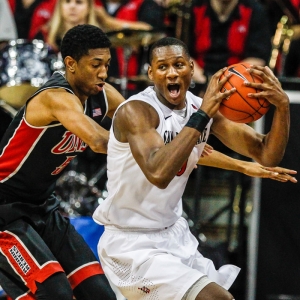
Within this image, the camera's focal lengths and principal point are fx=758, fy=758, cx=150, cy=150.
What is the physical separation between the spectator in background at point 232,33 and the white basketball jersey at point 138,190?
3.67m

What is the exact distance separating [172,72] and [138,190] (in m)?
0.71

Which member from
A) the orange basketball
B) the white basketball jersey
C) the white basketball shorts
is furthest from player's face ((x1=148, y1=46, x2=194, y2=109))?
the white basketball shorts

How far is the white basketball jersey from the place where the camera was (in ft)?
14.3

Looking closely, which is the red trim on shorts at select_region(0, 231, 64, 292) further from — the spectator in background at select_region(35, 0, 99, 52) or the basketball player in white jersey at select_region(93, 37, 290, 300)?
the spectator in background at select_region(35, 0, 99, 52)

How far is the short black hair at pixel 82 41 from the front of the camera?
16.2 feet

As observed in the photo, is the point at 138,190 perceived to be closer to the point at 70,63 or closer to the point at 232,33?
the point at 70,63

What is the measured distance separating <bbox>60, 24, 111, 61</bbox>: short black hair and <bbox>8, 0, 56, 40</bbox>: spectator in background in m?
3.83

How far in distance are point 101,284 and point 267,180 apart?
8.60 feet

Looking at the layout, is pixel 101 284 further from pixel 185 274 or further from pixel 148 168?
pixel 148 168

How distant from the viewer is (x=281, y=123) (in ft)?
14.4

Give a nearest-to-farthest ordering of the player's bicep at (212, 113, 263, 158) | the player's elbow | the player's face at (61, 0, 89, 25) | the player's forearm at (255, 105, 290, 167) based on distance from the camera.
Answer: the player's forearm at (255, 105, 290, 167)
the player's elbow
the player's bicep at (212, 113, 263, 158)
the player's face at (61, 0, 89, 25)

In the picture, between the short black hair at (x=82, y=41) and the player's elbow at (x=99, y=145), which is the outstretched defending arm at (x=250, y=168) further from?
the short black hair at (x=82, y=41)

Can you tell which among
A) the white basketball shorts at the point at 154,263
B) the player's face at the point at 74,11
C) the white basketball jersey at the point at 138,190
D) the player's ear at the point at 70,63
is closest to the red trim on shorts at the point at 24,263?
the white basketball shorts at the point at 154,263

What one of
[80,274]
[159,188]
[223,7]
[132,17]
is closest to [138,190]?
[159,188]
